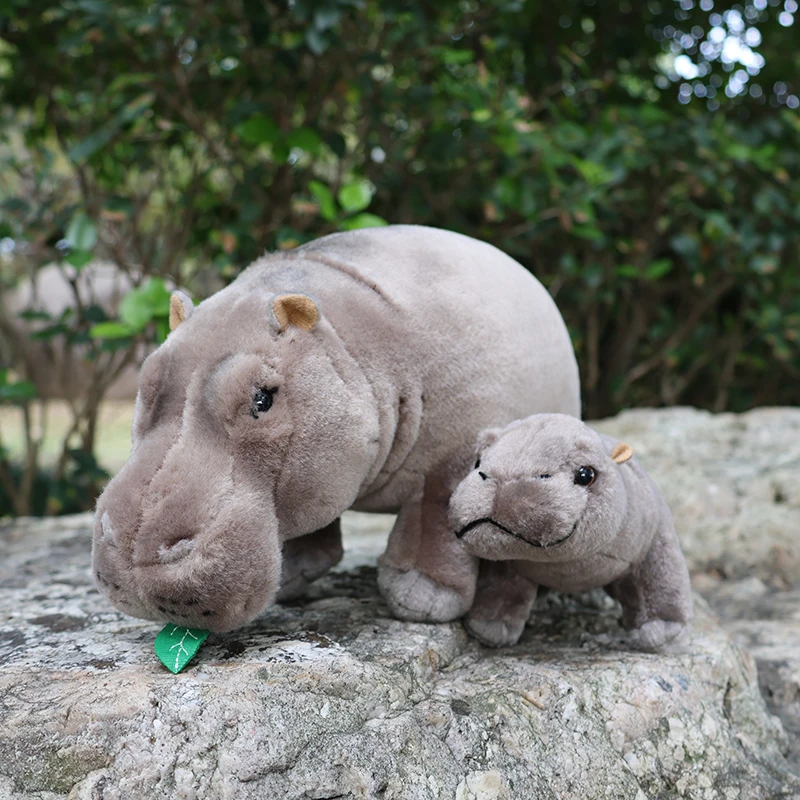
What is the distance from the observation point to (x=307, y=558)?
1506 millimetres

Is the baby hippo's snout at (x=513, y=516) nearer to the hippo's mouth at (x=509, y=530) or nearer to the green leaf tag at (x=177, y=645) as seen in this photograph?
the hippo's mouth at (x=509, y=530)

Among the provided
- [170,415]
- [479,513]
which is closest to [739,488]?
[479,513]

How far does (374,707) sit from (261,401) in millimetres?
455

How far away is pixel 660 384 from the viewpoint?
4.02 metres

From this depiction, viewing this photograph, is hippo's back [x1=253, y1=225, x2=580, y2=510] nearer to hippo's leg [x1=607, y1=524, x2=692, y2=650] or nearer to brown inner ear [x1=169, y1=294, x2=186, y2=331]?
brown inner ear [x1=169, y1=294, x2=186, y2=331]

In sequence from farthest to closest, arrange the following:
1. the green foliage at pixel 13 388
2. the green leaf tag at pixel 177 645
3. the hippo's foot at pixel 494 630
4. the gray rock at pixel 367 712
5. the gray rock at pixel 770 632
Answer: the green foliage at pixel 13 388
the gray rock at pixel 770 632
the hippo's foot at pixel 494 630
the green leaf tag at pixel 177 645
the gray rock at pixel 367 712

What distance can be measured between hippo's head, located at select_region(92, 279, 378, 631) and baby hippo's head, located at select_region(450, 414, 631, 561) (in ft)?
0.62

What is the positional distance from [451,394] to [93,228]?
1.30 metres

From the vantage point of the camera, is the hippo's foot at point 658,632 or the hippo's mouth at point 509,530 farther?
the hippo's foot at point 658,632

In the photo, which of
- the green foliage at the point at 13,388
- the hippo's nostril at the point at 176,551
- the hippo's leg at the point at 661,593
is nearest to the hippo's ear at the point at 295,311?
the hippo's nostril at the point at 176,551

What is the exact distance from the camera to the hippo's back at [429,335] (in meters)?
1.28

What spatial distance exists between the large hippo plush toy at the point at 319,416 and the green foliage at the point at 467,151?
2.28 ft

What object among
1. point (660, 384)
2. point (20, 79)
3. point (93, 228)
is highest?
point (20, 79)

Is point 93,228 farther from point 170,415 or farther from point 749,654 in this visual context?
point 749,654
